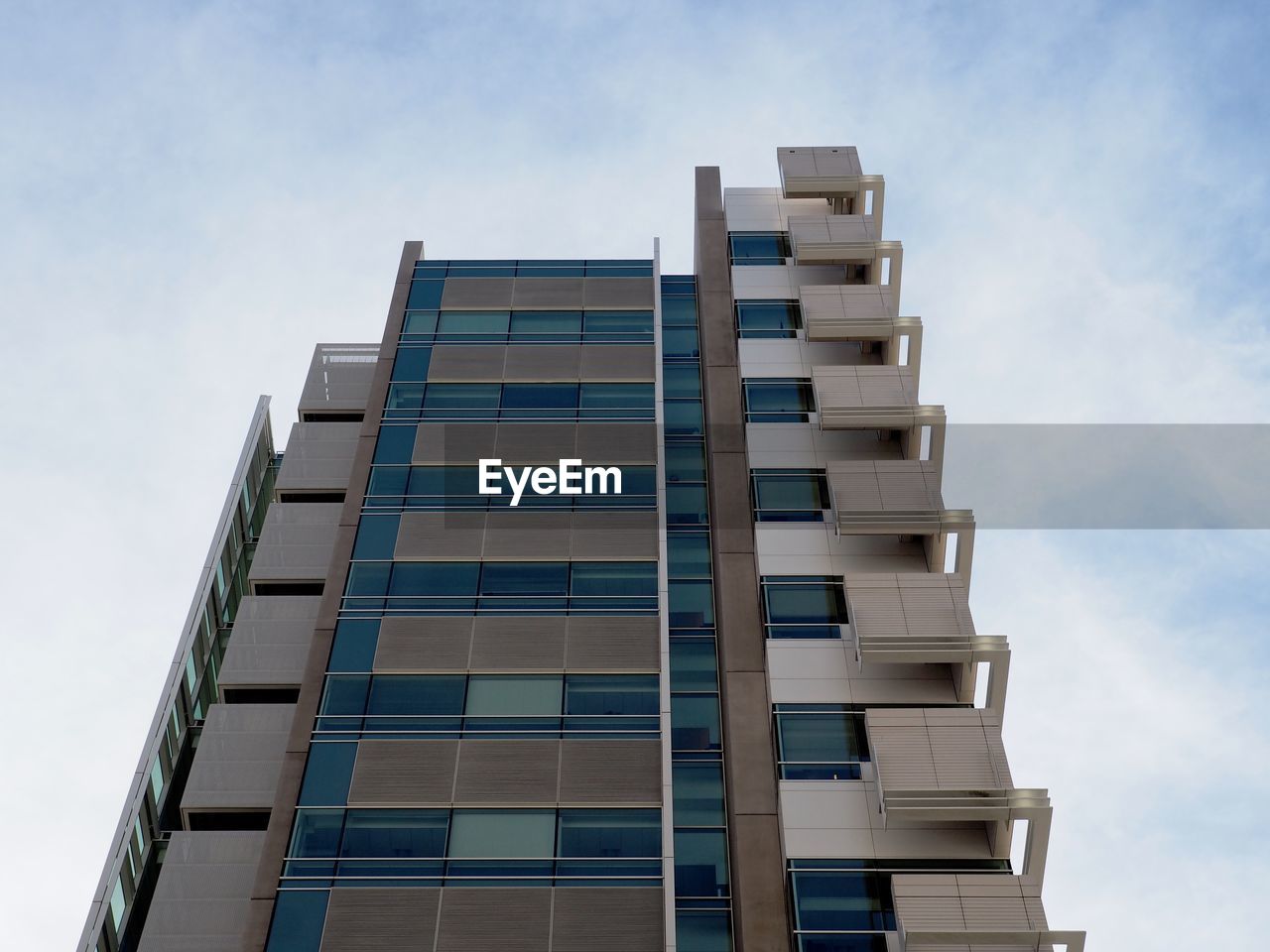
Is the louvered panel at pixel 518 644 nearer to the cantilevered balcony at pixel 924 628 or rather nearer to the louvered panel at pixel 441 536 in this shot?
the louvered panel at pixel 441 536

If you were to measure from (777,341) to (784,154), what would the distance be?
11843mm

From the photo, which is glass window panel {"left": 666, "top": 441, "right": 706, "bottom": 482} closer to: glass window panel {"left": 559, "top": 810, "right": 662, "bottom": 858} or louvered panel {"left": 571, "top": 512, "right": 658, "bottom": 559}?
louvered panel {"left": 571, "top": 512, "right": 658, "bottom": 559}

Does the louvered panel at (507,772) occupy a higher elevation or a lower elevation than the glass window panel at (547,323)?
lower

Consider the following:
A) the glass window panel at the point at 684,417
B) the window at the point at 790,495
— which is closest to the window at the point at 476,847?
the window at the point at 790,495

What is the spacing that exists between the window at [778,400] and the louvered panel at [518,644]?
11.4 metres

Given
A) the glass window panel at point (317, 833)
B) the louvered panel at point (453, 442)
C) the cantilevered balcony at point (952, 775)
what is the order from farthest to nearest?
1. the louvered panel at point (453, 442)
2. the glass window panel at point (317, 833)
3. the cantilevered balcony at point (952, 775)

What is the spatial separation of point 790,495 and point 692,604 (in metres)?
5.15

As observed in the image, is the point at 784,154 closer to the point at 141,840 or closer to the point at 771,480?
the point at 771,480

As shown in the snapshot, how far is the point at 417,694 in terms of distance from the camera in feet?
129

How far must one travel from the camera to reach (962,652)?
3734cm

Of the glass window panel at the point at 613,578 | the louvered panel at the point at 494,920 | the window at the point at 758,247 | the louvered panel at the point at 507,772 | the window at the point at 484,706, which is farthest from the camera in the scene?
the window at the point at 758,247

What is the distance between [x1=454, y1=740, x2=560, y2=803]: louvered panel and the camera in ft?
120

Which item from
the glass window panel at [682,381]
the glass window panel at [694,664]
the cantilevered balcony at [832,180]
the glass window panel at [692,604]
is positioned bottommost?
the glass window panel at [694,664]

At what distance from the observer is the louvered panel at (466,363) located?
164 ft
